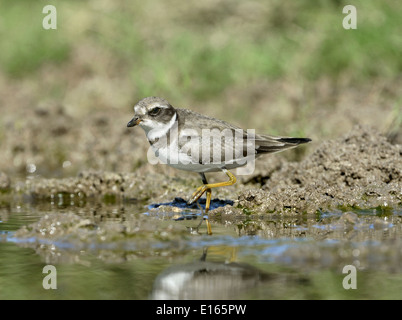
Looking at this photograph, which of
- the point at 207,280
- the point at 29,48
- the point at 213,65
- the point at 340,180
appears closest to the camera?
the point at 207,280

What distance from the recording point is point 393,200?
7.58 metres

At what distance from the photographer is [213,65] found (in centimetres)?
1392

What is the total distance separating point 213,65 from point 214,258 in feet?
28.1

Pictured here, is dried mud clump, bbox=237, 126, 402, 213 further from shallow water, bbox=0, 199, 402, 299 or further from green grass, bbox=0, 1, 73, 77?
green grass, bbox=0, 1, 73, 77

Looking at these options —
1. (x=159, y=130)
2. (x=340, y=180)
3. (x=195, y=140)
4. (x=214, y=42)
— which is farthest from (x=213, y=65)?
(x=195, y=140)

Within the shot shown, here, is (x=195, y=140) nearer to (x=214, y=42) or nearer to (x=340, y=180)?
(x=340, y=180)

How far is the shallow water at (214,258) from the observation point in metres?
5.00

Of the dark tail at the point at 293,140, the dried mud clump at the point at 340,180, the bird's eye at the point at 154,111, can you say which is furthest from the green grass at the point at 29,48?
the dark tail at the point at 293,140

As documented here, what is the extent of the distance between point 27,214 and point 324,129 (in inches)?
196

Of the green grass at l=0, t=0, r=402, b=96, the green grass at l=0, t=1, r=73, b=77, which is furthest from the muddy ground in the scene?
the green grass at l=0, t=1, r=73, b=77

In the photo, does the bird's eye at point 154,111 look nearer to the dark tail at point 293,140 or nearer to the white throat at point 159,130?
the white throat at point 159,130

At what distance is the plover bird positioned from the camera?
7566mm
